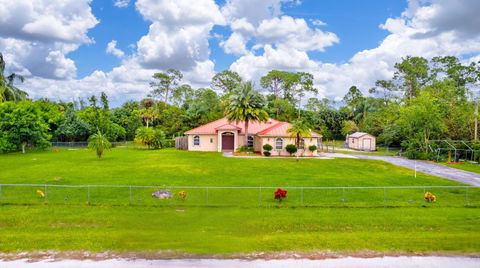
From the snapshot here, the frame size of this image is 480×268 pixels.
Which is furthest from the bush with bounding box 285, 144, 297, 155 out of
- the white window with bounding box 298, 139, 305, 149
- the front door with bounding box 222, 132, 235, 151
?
the front door with bounding box 222, 132, 235, 151

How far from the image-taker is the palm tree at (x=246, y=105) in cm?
4659

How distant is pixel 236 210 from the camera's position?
18641 mm

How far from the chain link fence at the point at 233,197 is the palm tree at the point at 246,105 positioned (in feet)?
78.5

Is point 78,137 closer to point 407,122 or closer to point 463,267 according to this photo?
point 407,122

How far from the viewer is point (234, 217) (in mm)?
17328

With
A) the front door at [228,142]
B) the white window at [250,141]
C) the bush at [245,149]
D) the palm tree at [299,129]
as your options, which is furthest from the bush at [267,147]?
the front door at [228,142]

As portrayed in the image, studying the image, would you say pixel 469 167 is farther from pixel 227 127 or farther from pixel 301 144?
pixel 227 127

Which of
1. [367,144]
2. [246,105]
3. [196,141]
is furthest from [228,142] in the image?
[367,144]

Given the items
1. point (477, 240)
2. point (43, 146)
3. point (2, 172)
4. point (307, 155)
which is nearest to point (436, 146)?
point (307, 155)

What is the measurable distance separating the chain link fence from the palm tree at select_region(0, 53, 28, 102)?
43.1m

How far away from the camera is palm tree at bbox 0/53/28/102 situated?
190ft

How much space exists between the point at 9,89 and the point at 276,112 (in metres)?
51.2

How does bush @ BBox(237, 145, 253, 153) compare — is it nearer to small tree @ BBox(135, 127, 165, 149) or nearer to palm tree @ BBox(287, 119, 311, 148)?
palm tree @ BBox(287, 119, 311, 148)

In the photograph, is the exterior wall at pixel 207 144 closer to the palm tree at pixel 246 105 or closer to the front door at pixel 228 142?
the front door at pixel 228 142
